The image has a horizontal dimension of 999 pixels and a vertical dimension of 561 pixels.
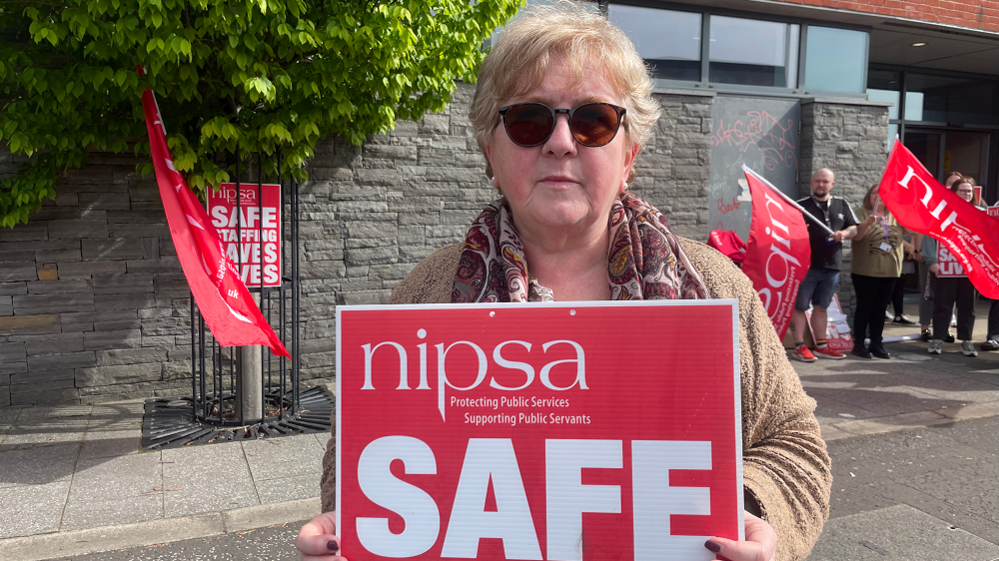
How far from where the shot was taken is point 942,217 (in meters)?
6.38

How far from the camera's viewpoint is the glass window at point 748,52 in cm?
882

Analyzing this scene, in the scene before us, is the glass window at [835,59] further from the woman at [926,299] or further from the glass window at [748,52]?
the woman at [926,299]

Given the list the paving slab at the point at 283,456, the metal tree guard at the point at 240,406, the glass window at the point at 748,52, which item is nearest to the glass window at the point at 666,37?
the glass window at the point at 748,52

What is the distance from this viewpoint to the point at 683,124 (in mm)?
8461

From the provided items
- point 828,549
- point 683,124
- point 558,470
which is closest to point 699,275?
point 558,470

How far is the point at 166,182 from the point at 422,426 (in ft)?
13.5

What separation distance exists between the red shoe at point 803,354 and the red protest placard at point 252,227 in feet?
20.0

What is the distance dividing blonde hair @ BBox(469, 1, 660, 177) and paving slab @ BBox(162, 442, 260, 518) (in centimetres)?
341

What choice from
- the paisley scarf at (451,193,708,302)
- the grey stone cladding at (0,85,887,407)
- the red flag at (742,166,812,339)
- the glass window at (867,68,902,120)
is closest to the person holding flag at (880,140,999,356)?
the red flag at (742,166,812,339)

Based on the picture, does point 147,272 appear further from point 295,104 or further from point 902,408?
point 902,408

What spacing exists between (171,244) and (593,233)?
5.57 meters

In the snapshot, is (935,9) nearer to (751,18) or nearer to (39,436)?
(751,18)

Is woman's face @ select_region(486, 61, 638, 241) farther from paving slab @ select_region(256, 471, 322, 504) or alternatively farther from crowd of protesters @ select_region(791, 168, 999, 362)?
crowd of protesters @ select_region(791, 168, 999, 362)

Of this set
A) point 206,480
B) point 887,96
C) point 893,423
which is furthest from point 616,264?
point 887,96
